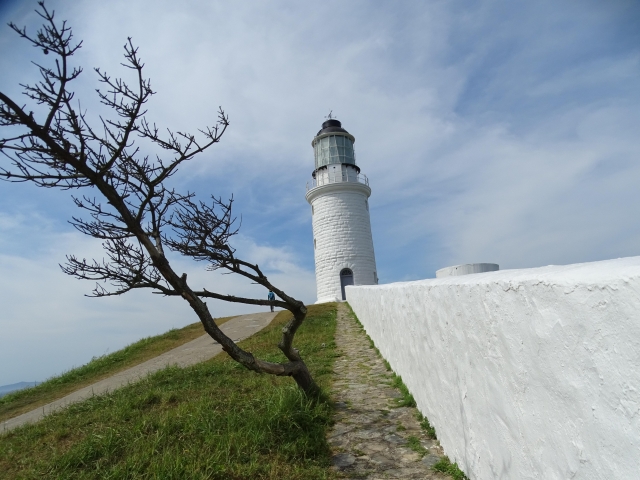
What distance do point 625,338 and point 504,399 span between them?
1188 millimetres

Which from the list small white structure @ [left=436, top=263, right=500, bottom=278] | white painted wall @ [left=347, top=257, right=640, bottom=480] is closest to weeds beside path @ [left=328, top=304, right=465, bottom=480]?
white painted wall @ [left=347, top=257, right=640, bottom=480]

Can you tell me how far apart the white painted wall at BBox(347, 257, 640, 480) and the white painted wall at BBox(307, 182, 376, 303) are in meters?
19.9

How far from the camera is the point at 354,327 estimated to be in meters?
13.4

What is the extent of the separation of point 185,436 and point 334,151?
2337cm

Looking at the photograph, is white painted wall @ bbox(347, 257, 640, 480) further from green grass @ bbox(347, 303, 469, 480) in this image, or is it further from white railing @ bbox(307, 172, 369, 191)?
white railing @ bbox(307, 172, 369, 191)

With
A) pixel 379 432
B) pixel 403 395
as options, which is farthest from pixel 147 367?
pixel 379 432

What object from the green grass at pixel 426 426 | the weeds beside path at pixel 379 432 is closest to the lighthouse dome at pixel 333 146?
the weeds beside path at pixel 379 432

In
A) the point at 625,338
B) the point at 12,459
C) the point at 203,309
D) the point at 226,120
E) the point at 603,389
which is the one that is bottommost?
the point at 12,459

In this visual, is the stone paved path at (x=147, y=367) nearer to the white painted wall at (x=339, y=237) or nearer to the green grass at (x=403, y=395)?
the green grass at (x=403, y=395)

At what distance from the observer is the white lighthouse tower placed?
23672 millimetres

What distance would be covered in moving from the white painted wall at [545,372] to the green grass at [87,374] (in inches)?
357

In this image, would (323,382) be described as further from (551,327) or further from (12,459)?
(551,327)

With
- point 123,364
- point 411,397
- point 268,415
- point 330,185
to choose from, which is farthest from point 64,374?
point 330,185

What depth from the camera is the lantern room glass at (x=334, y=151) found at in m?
26.1
